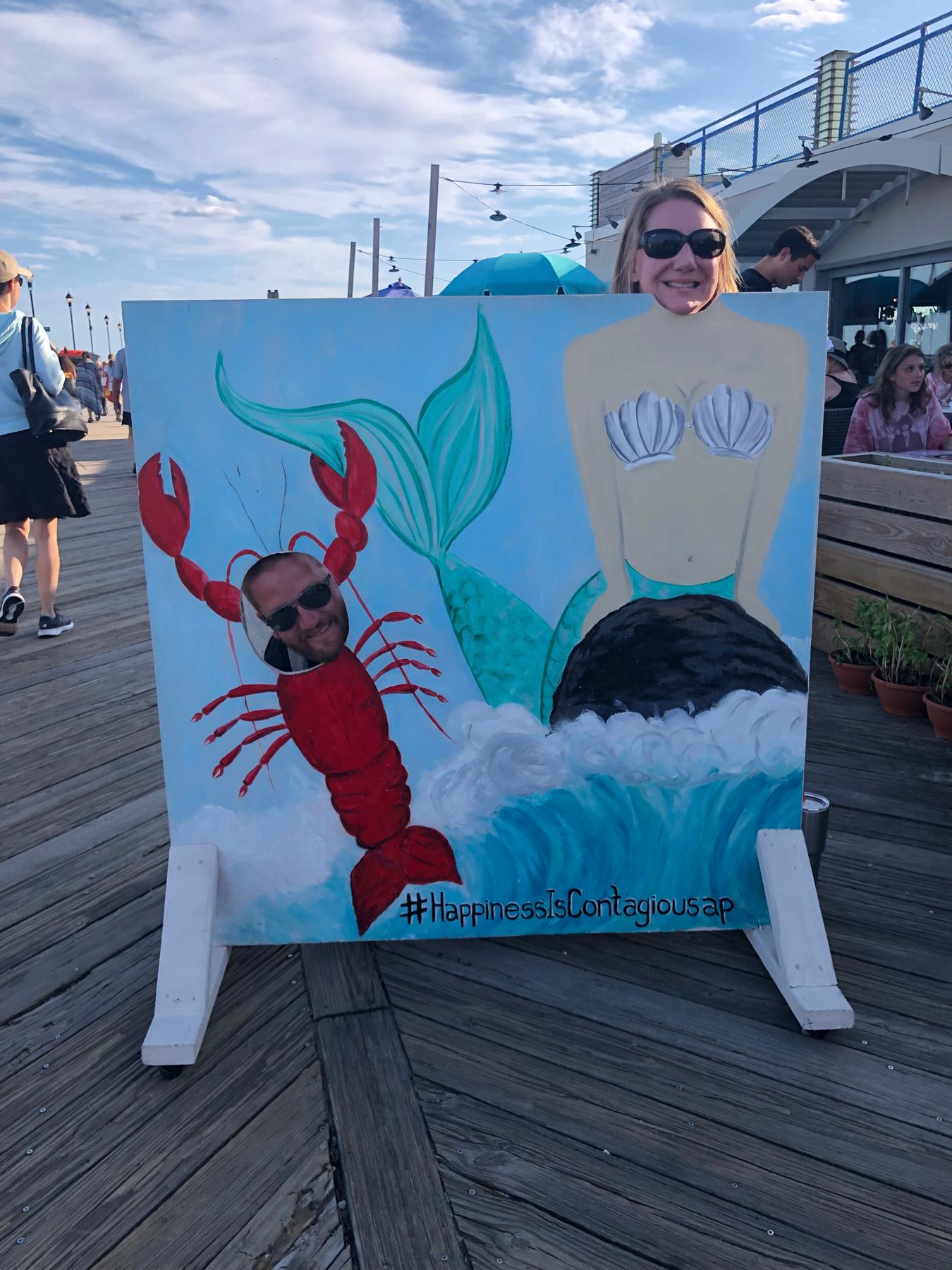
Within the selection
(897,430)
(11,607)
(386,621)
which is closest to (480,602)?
(386,621)

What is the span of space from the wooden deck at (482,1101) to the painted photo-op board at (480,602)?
14 cm

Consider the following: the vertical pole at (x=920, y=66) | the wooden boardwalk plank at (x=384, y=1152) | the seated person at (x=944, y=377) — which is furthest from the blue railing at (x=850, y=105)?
the wooden boardwalk plank at (x=384, y=1152)

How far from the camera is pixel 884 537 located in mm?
3613

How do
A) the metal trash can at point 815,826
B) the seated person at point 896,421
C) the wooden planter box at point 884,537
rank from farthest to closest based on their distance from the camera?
1. the seated person at point 896,421
2. the wooden planter box at point 884,537
3. the metal trash can at point 815,826

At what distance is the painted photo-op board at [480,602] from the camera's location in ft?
5.33

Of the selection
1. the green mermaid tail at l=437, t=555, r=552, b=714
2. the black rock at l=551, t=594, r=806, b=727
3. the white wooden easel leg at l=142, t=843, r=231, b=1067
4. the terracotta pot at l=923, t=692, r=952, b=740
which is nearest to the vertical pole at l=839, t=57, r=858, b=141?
the terracotta pot at l=923, t=692, r=952, b=740

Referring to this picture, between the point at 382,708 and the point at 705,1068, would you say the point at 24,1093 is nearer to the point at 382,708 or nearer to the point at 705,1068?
the point at 382,708

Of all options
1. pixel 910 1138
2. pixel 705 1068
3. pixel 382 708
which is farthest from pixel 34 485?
pixel 910 1138

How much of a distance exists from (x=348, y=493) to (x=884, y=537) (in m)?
2.64

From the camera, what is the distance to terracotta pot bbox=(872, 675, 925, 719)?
3219 mm

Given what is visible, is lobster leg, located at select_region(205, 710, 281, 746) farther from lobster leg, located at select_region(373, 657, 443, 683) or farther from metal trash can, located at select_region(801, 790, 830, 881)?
metal trash can, located at select_region(801, 790, 830, 881)

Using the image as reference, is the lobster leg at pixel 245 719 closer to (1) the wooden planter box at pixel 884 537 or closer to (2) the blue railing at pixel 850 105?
(1) the wooden planter box at pixel 884 537

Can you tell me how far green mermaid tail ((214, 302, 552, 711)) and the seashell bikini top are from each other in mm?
206

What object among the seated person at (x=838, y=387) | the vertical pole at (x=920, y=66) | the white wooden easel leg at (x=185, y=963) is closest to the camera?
the white wooden easel leg at (x=185, y=963)
